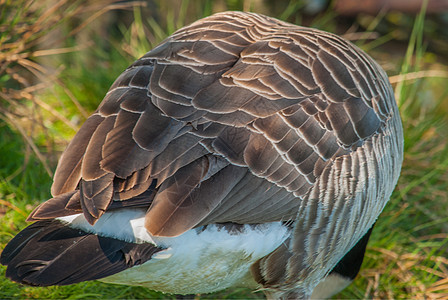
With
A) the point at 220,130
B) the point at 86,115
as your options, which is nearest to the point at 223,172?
the point at 220,130

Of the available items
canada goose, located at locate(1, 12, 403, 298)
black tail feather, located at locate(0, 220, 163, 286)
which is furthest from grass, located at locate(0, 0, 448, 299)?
black tail feather, located at locate(0, 220, 163, 286)

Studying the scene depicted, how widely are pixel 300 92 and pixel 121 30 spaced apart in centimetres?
321

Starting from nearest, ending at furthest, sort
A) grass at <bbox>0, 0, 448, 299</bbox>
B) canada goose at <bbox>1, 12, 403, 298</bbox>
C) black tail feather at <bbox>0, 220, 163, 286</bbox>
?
black tail feather at <bbox>0, 220, 163, 286</bbox>, canada goose at <bbox>1, 12, 403, 298</bbox>, grass at <bbox>0, 0, 448, 299</bbox>

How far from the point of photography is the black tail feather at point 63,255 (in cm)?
214

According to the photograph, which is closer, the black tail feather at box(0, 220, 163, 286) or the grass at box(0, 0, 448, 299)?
the black tail feather at box(0, 220, 163, 286)

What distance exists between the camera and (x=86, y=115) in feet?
14.0

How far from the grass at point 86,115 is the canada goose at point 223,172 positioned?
0.70m

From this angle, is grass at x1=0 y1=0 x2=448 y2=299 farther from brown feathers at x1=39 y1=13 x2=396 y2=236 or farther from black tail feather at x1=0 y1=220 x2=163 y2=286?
brown feathers at x1=39 y1=13 x2=396 y2=236

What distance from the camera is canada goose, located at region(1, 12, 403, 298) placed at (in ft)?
7.54

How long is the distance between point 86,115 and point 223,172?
2.10 meters

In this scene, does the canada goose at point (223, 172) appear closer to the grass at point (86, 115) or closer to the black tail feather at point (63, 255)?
the black tail feather at point (63, 255)

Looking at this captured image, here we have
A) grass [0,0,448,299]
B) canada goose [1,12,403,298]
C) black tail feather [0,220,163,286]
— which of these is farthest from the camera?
grass [0,0,448,299]

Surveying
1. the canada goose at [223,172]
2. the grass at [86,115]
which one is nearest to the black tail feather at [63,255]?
the canada goose at [223,172]

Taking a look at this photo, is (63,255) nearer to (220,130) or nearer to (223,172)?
(223,172)
